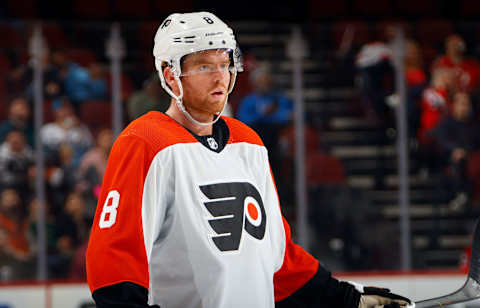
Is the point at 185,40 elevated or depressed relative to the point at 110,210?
elevated

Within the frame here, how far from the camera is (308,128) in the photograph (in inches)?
183

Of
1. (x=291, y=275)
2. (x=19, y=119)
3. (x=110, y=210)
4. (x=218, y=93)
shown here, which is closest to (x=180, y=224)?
(x=110, y=210)

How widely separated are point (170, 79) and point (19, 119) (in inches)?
108

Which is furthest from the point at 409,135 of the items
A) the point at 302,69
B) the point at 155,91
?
the point at 155,91

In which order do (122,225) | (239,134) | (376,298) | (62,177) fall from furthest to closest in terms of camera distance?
1. (62,177)
2. (376,298)
3. (239,134)
4. (122,225)

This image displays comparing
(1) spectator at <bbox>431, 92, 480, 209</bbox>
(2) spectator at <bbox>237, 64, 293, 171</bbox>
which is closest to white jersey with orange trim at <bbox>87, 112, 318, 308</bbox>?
(2) spectator at <bbox>237, 64, 293, 171</bbox>

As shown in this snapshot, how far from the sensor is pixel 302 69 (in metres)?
4.61

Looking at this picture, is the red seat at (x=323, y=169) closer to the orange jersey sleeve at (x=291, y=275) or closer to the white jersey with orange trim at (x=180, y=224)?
the orange jersey sleeve at (x=291, y=275)

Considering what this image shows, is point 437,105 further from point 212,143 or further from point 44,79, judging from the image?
point 212,143

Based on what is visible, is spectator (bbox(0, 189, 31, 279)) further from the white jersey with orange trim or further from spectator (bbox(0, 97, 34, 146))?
the white jersey with orange trim

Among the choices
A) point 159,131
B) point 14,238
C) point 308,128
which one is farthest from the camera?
point 308,128

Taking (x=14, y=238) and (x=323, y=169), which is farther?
(x=323, y=169)

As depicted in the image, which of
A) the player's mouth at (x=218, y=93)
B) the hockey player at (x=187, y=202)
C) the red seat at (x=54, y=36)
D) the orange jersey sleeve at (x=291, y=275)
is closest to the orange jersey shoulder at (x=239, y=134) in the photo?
the hockey player at (x=187, y=202)

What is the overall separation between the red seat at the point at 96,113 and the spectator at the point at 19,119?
282 mm
